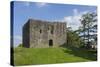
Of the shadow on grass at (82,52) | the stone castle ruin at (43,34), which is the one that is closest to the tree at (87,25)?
the shadow on grass at (82,52)

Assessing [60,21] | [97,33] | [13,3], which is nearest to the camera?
[13,3]

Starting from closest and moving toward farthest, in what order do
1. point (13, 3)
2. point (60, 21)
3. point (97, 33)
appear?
point (13, 3)
point (60, 21)
point (97, 33)

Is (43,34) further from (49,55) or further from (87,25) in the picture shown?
(87,25)

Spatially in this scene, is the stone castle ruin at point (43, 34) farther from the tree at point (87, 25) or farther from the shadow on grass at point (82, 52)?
the tree at point (87, 25)

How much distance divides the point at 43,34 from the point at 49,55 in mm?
279

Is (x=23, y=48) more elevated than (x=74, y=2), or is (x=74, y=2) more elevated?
(x=74, y=2)

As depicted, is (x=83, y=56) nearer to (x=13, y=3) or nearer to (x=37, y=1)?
(x=37, y=1)

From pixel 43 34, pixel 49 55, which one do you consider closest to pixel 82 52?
pixel 49 55

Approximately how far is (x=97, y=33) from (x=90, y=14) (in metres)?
0.29

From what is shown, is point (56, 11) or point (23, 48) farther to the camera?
point (56, 11)

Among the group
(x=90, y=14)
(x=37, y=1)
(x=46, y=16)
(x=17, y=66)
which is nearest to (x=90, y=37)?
(x=90, y=14)

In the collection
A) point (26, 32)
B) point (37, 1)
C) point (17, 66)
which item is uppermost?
point (37, 1)

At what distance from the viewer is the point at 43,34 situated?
2635mm

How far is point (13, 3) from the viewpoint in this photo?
8.22 feet
